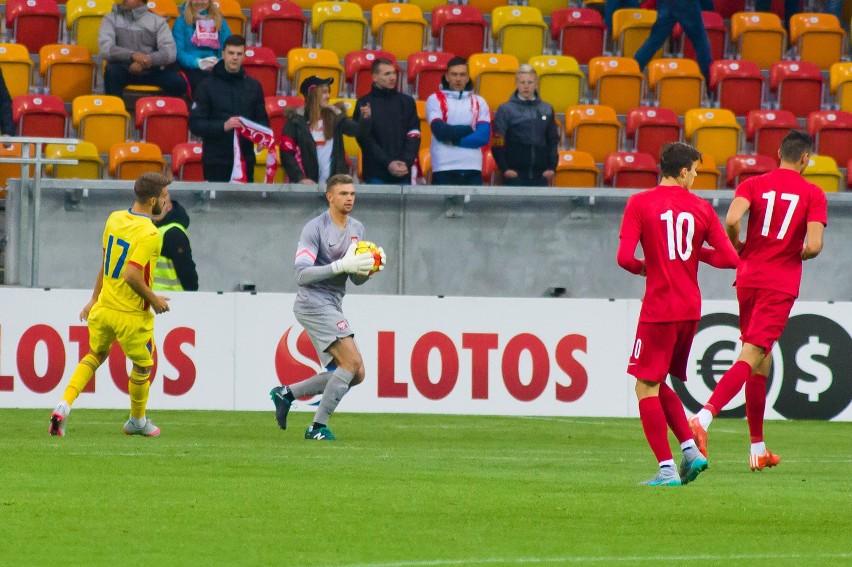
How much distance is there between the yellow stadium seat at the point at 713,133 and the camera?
778 inches

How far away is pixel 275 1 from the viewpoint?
20.7 meters

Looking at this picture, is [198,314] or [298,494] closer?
[298,494]

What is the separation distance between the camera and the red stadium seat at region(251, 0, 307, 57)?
20.5 metres

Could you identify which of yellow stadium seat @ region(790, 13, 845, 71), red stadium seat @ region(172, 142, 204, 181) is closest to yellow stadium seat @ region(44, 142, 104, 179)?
red stadium seat @ region(172, 142, 204, 181)

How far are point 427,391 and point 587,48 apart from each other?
7400 millimetres

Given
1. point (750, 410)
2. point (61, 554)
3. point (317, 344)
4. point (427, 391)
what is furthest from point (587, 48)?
point (61, 554)

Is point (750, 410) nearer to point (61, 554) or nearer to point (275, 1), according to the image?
point (61, 554)

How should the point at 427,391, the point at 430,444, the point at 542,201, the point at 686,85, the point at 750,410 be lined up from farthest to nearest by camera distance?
the point at 686,85 < the point at 542,201 < the point at 427,391 < the point at 430,444 < the point at 750,410

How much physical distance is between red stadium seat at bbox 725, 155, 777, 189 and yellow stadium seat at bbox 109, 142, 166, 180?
653 cm

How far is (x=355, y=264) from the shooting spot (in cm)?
1163

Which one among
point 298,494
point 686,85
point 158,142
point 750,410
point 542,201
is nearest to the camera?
point 298,494

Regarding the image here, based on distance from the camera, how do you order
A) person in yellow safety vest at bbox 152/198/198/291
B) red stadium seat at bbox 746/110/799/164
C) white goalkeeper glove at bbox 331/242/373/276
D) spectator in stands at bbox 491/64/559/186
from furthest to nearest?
red stadium seat at bbox 746/110/799/164 < spectator in stands at bbox 491/64/559/186 < person in yellow safety vest at bbox 152/198/198/291 < white goalkeeper glove at bbox 331/242/373/276

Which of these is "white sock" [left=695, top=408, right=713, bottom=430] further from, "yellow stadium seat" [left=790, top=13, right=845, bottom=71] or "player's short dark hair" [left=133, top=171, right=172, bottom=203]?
"yellow stadium seat" [left=790, top=13, right=845, bottom=71]

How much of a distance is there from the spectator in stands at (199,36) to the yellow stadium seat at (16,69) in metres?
1.83
